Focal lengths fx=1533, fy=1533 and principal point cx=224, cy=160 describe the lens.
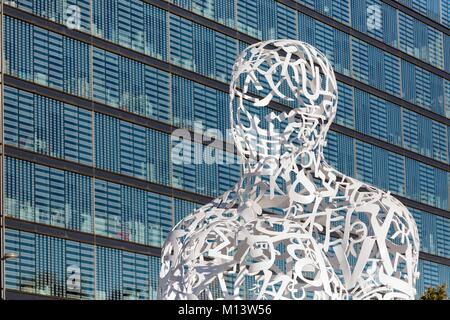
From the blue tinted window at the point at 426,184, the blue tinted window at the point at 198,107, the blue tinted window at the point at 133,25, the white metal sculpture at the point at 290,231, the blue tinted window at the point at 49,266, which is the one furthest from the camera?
the blue tinted window at the point at 426,184

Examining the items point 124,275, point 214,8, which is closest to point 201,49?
point 214,8

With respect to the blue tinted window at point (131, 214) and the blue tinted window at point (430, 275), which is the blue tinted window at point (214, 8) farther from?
the blue tinted window at point (430, 275)

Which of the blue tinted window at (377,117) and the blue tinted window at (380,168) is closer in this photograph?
the blue tinted window at (380,168)

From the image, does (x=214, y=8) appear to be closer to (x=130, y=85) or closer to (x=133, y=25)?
(x=133, y=25)

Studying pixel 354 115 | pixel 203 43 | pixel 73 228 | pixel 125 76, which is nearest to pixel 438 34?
pixel 354 115

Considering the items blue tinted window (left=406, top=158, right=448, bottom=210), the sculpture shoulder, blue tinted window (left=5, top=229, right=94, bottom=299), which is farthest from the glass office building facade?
the sculpture shoulder

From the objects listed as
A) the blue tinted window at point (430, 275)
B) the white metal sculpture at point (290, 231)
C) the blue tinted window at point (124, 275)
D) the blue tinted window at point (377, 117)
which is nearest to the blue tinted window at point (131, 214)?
the blue tinted window at point (124, 275)

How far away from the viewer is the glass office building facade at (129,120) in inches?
1833

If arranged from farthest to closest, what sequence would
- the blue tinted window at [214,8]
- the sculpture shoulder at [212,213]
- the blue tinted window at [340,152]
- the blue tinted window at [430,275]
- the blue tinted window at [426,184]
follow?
1. the blue tinted window at [426,184]
2. the blue tinted window at [430,275]
3. the blue tinted window at [340,152]
4. the blue tinted window at [214,8]
5. the sculpture shoulder at [212,213]

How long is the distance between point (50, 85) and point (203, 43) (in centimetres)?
802

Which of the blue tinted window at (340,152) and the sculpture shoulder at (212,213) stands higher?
the blue tinted window at (340,152)

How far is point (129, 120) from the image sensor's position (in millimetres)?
50625

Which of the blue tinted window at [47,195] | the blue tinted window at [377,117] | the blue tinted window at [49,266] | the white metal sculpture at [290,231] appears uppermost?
the blue tinted window at [377,117]
